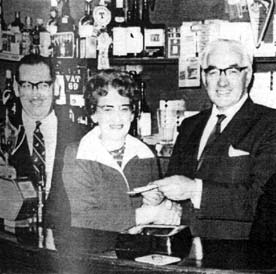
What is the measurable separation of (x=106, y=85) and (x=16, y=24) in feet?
0.82

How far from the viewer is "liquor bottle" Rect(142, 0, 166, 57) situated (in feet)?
4.16

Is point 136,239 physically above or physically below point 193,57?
below

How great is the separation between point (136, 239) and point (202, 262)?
0.16m

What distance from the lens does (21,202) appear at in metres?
1.38

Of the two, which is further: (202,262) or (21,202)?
(21,202)

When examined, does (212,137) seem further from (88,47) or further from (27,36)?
(27,36)

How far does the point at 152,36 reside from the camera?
4.18 ft

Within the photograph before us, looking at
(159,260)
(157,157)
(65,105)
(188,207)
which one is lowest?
Answer: (159,260)

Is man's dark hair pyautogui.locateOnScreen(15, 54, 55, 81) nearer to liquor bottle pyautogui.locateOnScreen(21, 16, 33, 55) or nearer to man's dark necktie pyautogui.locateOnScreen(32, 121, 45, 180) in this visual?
liquor bottle pyautogui.locateOnScreen(21, 16, 33, 55)

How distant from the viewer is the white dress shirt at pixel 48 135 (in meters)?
1.33

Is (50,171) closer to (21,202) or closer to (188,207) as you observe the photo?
(21,202)

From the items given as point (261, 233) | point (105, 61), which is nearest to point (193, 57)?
point (105, 61)

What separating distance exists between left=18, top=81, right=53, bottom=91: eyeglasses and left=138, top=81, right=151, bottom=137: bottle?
212 mm

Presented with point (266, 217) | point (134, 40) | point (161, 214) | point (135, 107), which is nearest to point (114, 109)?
point (135, 107)
